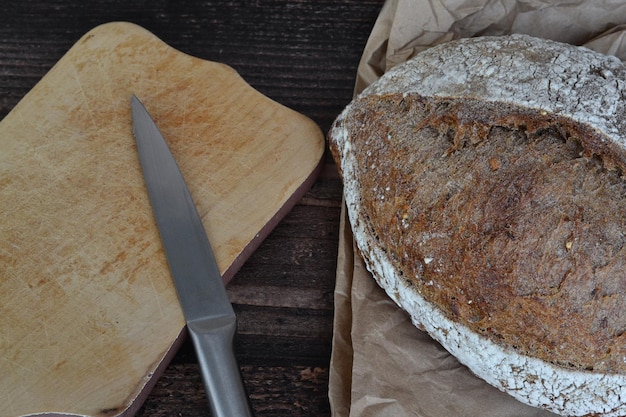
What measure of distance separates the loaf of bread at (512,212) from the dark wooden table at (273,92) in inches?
9.4

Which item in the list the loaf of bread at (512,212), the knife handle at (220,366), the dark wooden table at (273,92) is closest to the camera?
the loaf of bread at (512,212)

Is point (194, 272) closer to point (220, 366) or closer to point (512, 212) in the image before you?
point (220, 366)

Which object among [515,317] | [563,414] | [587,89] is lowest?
[563,414]

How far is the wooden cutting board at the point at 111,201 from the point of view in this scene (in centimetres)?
121

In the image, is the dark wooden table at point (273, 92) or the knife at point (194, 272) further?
the dark wooden table at point (273, 92)

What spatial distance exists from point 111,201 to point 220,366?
1.35ft

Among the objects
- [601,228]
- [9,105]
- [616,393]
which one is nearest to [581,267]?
[601,228]

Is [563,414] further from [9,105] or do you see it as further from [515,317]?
[9,105]

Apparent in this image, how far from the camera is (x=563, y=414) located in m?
1.13

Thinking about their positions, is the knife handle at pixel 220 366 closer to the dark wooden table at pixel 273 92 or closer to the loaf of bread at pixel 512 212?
the dark wooden table at pixel 273 92

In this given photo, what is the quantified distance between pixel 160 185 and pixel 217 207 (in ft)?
0.39

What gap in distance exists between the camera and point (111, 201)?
4.37 feet

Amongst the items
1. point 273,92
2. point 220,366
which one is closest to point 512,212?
point 220,366

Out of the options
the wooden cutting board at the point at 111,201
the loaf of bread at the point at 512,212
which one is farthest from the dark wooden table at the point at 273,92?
the loaf of bread at the point at 512,212
